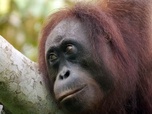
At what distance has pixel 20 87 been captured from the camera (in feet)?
10.5

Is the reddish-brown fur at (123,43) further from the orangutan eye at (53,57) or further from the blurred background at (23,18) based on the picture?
the blurred background at (23,18)

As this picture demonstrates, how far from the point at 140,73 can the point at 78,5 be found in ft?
2.05

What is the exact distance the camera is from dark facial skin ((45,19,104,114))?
10.8 feet

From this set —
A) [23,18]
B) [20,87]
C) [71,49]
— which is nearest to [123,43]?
[71,49]

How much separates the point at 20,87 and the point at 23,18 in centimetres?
268

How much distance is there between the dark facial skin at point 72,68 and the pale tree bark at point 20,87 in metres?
0.09

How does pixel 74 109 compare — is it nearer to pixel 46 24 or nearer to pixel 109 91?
pixel 109 91

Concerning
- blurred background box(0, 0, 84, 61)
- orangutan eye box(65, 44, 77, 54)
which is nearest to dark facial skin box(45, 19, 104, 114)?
orangutan eye box(65, 44, 77, 54)

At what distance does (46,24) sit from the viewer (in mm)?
3783

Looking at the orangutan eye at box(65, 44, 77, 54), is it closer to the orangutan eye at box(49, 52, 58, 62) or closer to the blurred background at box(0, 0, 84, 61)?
the orangutan eye at box(49, 52, 58, 62)

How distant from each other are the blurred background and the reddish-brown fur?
149 cm

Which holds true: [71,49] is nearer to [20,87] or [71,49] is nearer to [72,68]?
[72,68]

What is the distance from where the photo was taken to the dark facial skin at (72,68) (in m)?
3.29

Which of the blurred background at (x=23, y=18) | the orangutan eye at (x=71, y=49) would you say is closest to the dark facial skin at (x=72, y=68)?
the orangutan eye at (x=71, y=49)
